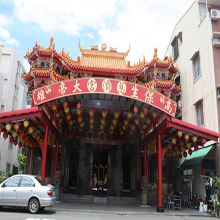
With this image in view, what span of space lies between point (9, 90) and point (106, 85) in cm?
2037

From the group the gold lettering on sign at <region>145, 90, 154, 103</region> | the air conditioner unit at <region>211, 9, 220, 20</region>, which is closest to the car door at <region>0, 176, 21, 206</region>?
the gold lettering on sign at <region>145, 90, 154, 103</region>

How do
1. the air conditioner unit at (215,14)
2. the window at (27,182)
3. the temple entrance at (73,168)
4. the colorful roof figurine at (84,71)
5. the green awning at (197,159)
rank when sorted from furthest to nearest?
the temple entrance at (73,168) < the colorful roof figurine at (84,71) < the air conditioner unit at (215,14) < the green awning at (197,159) < the window at (27,182)

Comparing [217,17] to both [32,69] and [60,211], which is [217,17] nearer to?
[32,69]

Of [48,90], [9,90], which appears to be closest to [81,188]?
[48,90]

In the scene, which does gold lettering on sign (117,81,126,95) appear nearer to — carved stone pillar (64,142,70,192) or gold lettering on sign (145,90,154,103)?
gold lettering on sign (145,90,154,103)

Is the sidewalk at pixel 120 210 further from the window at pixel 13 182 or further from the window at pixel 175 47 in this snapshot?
the window at pixel 175 47

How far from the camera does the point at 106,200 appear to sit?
16.9 meters

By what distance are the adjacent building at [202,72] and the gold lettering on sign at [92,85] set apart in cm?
747

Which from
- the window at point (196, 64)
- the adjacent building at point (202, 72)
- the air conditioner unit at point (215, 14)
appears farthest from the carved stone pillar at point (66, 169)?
the air conditioner unit at point (215, 14)

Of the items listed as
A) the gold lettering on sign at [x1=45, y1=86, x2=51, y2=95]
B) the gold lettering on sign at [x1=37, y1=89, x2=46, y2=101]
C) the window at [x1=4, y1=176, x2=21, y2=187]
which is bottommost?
the window at [x1=4, y1=176, x2=21, y2=187]

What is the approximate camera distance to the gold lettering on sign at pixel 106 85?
37.8 feet

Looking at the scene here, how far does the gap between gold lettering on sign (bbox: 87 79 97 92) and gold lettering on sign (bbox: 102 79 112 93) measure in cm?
40

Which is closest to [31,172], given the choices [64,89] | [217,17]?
[64,89]

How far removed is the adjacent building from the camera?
15.2 metres
